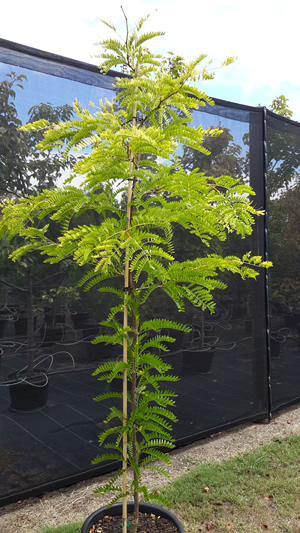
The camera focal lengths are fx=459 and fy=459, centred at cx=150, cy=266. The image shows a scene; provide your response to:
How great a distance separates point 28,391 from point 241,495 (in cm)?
137

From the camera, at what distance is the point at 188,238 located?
324cm

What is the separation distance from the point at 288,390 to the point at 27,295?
105 inches

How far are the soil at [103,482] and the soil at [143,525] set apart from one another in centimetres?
51

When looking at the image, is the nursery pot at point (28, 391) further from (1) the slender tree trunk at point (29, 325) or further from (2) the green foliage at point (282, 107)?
(2) the green foliage at point (282, 107)

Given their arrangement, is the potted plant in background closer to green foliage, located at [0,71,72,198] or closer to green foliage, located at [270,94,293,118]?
green foliage, located at [0,71,72,198]

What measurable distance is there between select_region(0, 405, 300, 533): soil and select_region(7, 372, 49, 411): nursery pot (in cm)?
55

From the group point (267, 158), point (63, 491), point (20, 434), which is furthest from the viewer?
point (267, 158)

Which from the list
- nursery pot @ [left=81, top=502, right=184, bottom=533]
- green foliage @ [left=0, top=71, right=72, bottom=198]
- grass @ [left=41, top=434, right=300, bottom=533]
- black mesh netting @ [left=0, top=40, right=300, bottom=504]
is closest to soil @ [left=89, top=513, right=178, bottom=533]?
nursery pot @ [left=81, top=502, right=184, bottom=533]

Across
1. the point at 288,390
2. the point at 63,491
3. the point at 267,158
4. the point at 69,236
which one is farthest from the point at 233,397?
the point at 69,236

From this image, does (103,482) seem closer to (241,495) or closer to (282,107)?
(241,495)

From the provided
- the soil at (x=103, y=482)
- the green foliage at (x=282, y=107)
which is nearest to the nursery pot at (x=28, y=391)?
the soil at (x=103, y=482)

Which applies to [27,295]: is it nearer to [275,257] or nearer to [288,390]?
[275,257]

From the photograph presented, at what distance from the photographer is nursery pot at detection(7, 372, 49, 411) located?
2.52 meters

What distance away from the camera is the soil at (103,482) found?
2457 millimetres
